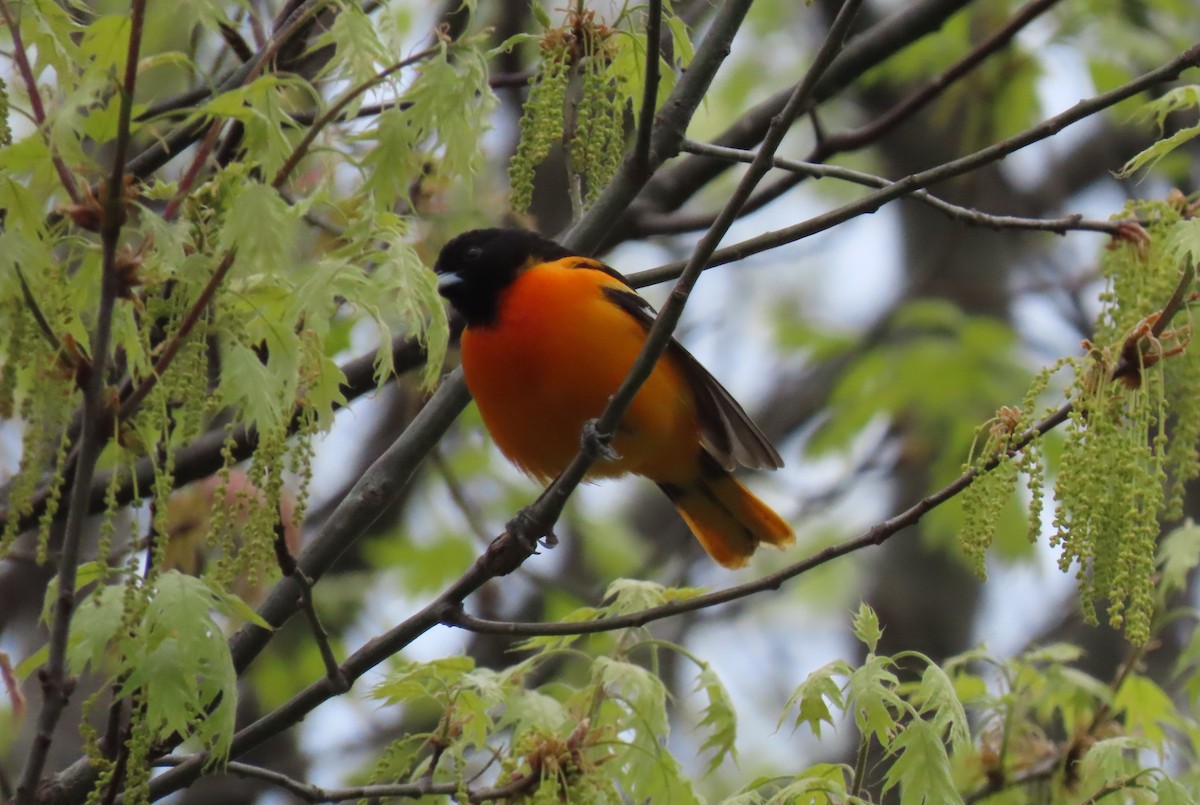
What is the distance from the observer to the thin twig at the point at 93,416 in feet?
5.92

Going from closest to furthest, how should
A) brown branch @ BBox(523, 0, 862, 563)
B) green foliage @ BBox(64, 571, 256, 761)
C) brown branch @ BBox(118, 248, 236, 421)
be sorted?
brown branch @ BBox(118, 248, 236, 421) → green foliage @ BBox(64, 571, 256, 761) → brown branch @ BBox(523, 0, 862, 563)

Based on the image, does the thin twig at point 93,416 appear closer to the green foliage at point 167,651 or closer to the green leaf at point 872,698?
the green foliage at point 167,651

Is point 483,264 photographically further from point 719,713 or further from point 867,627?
point 867,627

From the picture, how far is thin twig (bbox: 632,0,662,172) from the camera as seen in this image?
7.77ft

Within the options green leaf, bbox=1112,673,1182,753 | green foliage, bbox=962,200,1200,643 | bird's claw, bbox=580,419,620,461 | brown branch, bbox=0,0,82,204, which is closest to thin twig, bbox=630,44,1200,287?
green foliage, bbox=962,200,1200,643

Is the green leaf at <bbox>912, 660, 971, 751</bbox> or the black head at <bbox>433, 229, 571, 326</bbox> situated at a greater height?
the black head at <bbox>433, 229, 571, 326</bbox>

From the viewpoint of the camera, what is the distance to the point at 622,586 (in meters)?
3.04

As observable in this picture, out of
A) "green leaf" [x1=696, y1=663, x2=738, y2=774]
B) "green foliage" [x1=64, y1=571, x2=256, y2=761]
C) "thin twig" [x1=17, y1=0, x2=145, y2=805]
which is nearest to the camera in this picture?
"thin twig" [x1=17, y1=0, x2=145, y2=805]

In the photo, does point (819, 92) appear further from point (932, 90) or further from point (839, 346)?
point (839, 346)

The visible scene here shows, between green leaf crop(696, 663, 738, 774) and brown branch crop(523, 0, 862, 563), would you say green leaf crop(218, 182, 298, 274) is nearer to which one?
brown branch crop(523, 0, 862, 563)

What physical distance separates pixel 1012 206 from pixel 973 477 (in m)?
6.28

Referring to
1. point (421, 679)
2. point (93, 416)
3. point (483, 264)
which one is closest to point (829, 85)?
point (483, 264)

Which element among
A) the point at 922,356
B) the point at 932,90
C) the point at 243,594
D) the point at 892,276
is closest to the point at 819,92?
the point at 932,90

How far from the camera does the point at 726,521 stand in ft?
15.1
